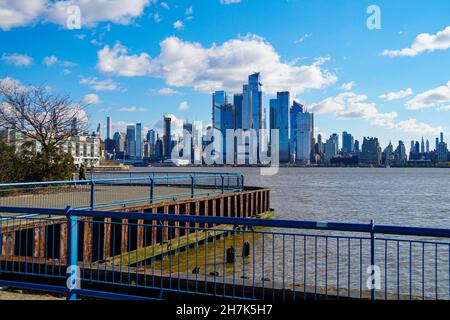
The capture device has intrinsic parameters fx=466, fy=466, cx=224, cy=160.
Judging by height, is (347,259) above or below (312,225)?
below

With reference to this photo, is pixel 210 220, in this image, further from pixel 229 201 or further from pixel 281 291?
pixel 229 201

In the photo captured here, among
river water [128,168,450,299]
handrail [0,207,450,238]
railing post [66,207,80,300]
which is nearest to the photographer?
handrail [0,207,450,238]

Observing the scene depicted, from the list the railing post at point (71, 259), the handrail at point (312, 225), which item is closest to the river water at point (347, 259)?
the handrail at point (312, 225)

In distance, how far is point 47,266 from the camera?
27.1 ft

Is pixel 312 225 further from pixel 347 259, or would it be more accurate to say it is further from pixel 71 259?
pixel 347 259

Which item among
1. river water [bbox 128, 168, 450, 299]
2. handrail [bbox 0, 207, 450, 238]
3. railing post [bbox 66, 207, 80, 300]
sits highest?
handrail [bbox 0, 207, 450, 238]

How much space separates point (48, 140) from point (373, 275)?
27585 mm

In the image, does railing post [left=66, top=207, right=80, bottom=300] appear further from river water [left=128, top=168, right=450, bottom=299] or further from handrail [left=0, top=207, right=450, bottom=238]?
river water [left=128, top=168, right=450, bottom=299]

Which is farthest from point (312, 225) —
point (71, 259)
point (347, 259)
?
point (347, 259)

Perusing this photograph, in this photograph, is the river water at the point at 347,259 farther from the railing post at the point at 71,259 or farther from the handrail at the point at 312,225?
the railing post at the point at 71,259

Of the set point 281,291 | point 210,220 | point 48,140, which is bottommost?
point 281,291

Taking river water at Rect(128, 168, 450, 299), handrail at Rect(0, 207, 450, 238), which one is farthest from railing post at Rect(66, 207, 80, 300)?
river water at Rect(128, 168, 450, 299)

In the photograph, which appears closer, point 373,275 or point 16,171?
point 373,275
